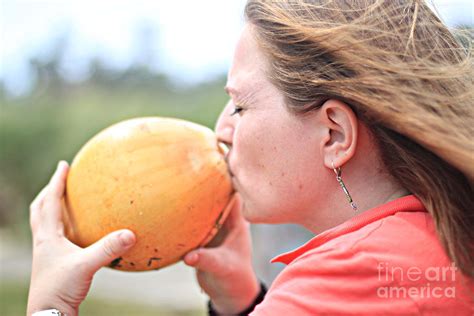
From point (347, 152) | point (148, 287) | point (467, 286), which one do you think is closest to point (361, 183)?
point (347, 152)

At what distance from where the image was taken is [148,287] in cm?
995

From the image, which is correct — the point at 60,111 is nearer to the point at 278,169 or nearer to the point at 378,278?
the point at 278,169

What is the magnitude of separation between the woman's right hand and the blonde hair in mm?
826

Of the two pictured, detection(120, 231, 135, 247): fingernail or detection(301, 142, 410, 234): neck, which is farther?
detection(120, 231, 135, 247): fingernail

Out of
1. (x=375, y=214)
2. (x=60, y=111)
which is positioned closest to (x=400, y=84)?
(x=375, y=214)

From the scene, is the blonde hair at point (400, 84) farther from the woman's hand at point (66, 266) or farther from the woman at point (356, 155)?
the woman's hand at point (66, 266)

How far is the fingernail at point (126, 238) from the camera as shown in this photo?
215cm

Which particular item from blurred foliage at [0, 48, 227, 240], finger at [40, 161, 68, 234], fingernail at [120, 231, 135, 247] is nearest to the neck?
fingernail at [120, 231, 135, 247]

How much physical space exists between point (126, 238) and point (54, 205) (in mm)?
328

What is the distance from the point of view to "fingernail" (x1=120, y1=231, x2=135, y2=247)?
84.5 inches

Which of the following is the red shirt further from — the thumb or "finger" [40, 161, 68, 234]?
"finger" [40, 161, 68, 234]

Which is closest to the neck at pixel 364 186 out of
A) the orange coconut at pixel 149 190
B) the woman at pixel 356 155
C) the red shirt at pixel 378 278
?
the woman at pixel 356 155

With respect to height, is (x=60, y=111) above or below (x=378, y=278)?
below

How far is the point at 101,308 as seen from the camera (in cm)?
863
